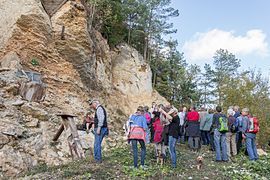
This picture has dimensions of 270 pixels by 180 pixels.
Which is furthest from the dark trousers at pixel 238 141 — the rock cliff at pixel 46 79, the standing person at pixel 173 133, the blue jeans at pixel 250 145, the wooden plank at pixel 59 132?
the wooden plank at pixel 59 132

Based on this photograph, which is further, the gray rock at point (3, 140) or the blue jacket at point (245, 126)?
the gray rock at point (3, 140)

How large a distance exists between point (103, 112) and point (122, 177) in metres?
2.41

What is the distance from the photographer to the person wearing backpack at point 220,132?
492 inches

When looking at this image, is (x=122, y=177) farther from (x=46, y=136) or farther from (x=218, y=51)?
(x=218, y=51)

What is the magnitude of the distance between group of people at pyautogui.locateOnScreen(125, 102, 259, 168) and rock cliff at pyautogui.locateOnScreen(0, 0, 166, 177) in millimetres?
4130

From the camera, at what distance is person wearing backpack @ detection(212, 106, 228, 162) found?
12.5 meters

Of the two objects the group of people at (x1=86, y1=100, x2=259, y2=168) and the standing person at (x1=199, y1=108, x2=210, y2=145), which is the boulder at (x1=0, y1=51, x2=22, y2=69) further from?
the standing person at (x1=199, y1=108, x2=210, y2=145)

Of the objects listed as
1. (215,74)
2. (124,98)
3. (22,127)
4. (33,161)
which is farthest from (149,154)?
(215,74)

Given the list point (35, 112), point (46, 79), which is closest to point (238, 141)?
point (35, 112)

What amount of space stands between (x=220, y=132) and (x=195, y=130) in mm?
2551

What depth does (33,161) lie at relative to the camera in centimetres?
1323

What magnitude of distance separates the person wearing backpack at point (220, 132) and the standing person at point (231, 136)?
2.42ft

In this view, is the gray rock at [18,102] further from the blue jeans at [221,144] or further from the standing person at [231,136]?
the standing person at [231,136]

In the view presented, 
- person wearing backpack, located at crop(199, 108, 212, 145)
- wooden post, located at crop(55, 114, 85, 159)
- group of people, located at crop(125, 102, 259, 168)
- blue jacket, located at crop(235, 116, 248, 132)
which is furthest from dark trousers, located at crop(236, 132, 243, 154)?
wooden post, located at crop(55, 114, 85, 159)
